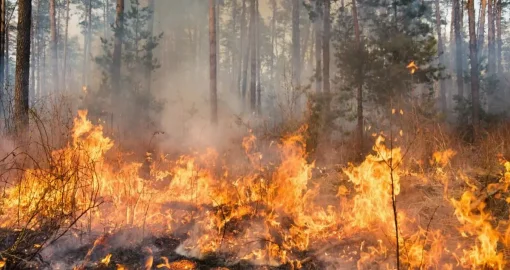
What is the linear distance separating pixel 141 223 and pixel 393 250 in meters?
3.40

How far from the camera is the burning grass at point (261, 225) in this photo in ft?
12.0

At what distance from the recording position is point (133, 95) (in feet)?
55.2

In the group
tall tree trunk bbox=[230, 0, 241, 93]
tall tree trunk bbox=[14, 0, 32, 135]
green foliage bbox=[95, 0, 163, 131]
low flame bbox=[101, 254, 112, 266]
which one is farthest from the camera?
tall tree trunk bbox=[230, 0, 241, 93]

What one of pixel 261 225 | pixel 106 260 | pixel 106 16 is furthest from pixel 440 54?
pixel 106 16

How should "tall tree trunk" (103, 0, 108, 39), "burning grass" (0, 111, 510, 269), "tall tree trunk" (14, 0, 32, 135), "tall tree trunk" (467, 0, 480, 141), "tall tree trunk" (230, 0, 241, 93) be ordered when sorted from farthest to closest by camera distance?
"tall tree trunk" (103, 0, 108, 39), "tall tree trunk" (230, 0, 241, 93), "tall tree trunk" (467, 0, 480, 141), "tall tree trunk" (14, 0, 32, 135), "burning grass" (0, 111, 510, 269)

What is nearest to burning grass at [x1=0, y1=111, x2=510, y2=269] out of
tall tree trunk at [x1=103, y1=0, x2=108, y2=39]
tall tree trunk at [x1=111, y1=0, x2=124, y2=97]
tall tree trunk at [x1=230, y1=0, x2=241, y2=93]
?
tall tree trunk at [x1=111, y1=0, x2=124, y2=97]

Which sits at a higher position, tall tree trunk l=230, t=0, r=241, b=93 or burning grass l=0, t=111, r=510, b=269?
tall tree trunk l=230, t=0, r=241, b=93

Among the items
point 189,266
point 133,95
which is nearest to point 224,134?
point 133,95

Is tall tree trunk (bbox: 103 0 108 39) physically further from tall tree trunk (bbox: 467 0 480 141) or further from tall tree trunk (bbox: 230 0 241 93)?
tall tree trunk (bbox: 467 0 480 141)

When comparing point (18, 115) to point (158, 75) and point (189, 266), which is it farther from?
point (158, 75)

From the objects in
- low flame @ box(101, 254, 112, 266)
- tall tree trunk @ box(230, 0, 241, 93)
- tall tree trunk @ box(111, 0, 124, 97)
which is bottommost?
low flame @ box(101, 254, 112, 266)

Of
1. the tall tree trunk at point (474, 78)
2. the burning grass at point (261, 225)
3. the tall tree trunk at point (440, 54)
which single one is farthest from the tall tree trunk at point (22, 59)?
the tall tree trunk at point (440, 54)

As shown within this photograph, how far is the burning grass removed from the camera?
12.0ft

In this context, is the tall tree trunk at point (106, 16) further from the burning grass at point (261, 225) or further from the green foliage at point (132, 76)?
the burning grass at point (261, 225)
